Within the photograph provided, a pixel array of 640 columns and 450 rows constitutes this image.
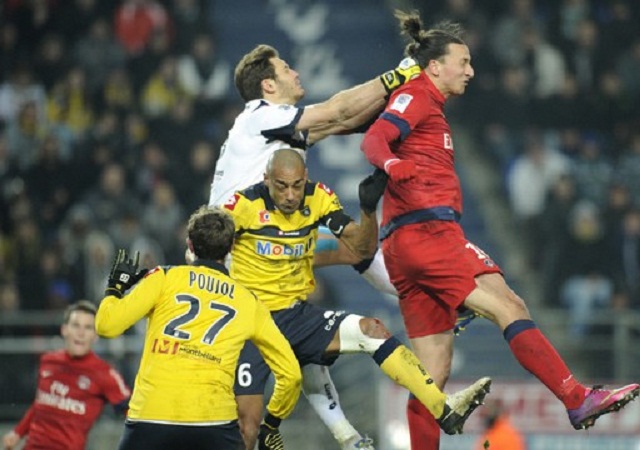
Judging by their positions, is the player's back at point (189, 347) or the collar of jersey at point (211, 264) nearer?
the player's back at point (189, 347)

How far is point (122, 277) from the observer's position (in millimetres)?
6953

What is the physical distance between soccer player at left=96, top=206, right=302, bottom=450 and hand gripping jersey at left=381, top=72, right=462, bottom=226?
4.52 ft

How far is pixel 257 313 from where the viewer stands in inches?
277

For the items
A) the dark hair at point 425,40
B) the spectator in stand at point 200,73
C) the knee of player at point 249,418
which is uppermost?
the spectator in stand at point 200,73

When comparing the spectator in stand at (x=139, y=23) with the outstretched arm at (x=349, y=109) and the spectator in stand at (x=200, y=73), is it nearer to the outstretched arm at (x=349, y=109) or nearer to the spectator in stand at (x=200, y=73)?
the spectator in stand at (x=200, y=73)

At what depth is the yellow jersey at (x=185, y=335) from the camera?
22.3 feet

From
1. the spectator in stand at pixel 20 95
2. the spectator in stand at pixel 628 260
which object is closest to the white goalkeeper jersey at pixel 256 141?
the spectator in stand at pixel 628 260

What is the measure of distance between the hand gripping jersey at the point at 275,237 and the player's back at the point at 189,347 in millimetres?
1062

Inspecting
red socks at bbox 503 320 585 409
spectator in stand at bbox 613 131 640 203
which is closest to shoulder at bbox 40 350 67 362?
red socks at bbox 503 320 585 409

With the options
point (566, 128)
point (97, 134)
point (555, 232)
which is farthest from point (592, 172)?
point (97, 134)

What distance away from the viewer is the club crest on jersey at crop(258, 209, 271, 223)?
7977 mm

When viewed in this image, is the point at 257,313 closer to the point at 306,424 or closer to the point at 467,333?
the point at 306,424

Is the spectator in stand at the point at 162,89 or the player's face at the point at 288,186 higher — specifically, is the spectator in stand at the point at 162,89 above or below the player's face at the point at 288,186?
above

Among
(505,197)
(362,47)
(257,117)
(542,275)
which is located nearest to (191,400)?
(257,117)
